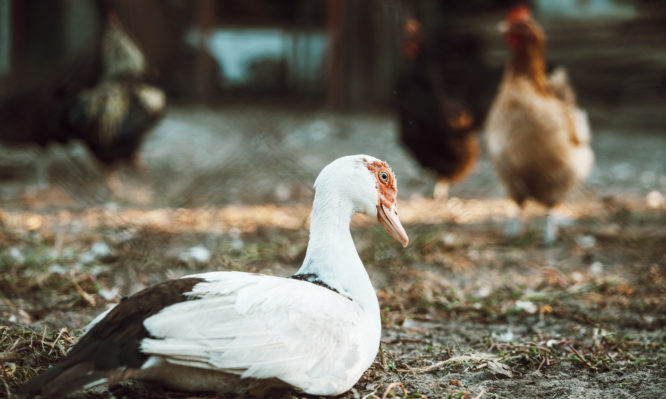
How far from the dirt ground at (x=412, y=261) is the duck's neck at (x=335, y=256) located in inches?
12.6

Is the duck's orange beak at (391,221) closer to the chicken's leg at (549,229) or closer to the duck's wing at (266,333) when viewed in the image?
the duck's wing at (266,333)

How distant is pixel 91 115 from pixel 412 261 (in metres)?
3.42

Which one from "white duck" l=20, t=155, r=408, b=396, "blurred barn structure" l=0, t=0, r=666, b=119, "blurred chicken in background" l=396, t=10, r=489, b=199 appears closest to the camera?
"white duck" l=20, t=155, r=408, b=396

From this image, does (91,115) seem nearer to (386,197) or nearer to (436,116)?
(436,116)

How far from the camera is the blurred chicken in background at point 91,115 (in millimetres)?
6023

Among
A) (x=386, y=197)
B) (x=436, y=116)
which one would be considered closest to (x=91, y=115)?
(x=436, y=116)

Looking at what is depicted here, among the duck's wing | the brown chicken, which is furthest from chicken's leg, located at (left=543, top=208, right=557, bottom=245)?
the duck's wing

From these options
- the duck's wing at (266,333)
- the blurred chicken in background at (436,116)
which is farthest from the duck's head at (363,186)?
the blurred chicken in background at (436,116)

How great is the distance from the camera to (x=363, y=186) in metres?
2.23

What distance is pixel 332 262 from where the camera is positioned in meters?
2.19

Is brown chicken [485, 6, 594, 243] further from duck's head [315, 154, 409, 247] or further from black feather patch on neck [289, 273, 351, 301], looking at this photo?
black feather patch on neck [289, 273, 351, 301]

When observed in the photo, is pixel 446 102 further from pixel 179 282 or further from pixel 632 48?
pixel 632 48

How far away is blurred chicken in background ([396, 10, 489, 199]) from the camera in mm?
5730

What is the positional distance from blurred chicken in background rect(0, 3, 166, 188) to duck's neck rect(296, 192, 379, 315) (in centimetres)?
422
